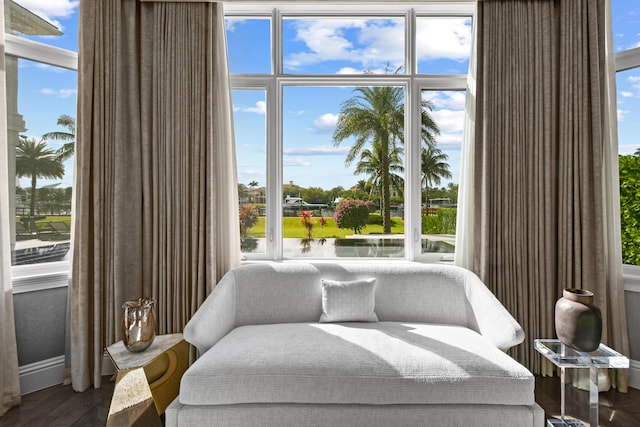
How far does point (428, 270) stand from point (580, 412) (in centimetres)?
120

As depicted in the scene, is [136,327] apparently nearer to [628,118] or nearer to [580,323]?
[580,323]

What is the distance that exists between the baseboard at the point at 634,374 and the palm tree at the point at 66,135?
14.2ft

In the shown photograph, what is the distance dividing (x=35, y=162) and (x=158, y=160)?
2.76ft

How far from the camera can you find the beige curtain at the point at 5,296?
2.27m

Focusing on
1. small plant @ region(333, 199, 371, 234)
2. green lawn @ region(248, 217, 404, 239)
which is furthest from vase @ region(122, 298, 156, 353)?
small plant @ region(333, 199, 371, 234)

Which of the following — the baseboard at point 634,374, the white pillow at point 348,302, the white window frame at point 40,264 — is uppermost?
the white window frame at point 40,264

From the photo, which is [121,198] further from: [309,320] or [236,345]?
[309,320]

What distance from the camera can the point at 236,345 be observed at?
203 cm

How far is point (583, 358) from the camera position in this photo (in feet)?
5.69

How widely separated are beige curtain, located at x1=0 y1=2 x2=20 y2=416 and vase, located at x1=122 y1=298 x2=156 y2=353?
893mm

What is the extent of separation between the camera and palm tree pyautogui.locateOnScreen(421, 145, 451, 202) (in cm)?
303

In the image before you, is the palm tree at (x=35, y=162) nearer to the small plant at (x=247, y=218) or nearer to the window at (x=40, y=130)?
the window at (x=40, y=130)

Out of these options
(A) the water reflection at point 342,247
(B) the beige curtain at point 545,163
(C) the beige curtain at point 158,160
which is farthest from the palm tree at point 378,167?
(C) the beige curtain at point 158,160

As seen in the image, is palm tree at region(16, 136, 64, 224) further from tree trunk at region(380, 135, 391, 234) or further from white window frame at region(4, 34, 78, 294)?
tree trunk at region(380, 135, 391, 234)
